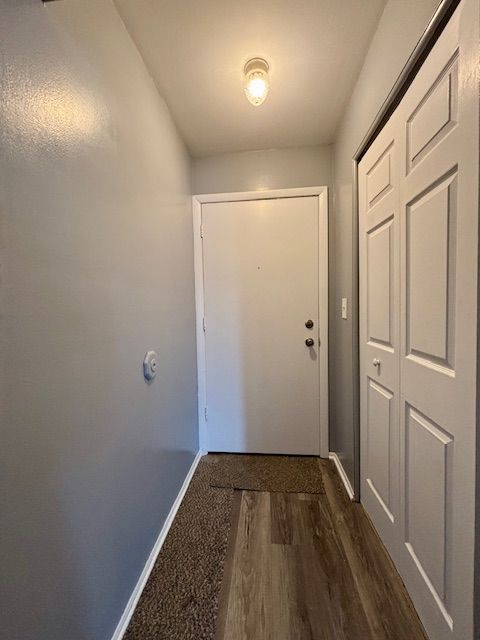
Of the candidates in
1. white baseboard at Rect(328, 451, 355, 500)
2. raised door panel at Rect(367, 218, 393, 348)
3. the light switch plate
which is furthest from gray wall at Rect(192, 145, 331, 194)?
white baseboard at Rect(328, 451, 355, 500)

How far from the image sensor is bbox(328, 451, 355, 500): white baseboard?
161 cm

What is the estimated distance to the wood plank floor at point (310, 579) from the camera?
97 centimetres

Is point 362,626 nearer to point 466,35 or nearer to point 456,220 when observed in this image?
point 456,220

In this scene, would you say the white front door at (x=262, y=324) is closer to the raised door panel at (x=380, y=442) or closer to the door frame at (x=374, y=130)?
the door frame at (x=374, y=130)

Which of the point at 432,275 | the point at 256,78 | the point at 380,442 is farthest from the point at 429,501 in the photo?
the point at 256,78

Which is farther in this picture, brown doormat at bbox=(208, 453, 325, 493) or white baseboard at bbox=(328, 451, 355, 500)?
brown doormat at bbox=(208, 453, 325, 493)

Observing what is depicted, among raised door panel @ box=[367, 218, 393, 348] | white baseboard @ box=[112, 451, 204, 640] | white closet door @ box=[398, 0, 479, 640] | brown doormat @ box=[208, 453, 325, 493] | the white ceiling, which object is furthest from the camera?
brown doormat @ box=[208, 453, 325, 493]

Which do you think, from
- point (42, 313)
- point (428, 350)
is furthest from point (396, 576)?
point (42, 313)

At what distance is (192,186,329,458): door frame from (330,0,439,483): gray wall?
2.3 inches

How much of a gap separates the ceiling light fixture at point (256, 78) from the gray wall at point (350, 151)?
0.50 m

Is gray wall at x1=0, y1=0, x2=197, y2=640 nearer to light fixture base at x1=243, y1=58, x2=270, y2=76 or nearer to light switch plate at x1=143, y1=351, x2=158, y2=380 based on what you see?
light switch plate at x1=143, y1=351, x2=158, y2=380

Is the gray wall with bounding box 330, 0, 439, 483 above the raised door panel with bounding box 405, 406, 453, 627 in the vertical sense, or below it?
above

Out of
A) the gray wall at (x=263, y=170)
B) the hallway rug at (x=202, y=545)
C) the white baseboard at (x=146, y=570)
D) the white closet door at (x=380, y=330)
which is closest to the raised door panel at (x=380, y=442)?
the white closet door at (x=380, y=330)

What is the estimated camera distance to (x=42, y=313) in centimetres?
66
